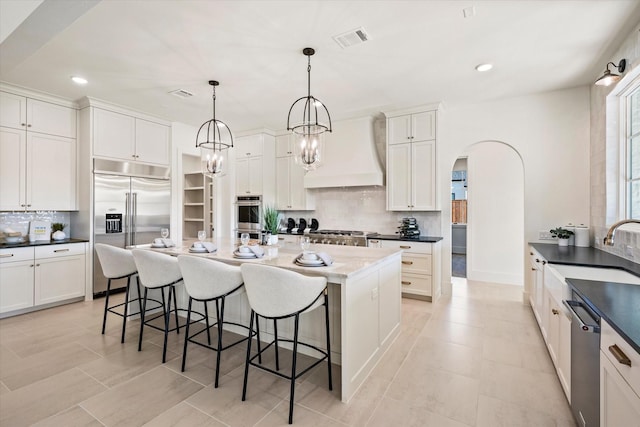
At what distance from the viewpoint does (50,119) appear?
4.17 meters

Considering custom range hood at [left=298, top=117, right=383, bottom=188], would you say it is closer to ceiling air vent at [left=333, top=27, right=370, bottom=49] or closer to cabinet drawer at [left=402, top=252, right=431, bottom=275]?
cabinet drawer at [left=402, top=252, right=431, bottom=275]

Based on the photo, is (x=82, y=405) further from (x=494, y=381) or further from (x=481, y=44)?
(x=481, y=44)

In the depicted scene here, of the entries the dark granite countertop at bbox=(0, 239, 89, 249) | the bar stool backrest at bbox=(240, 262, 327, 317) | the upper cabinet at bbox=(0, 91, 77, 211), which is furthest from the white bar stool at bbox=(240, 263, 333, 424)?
the upper cabinet at bbox=(0, 91, 77, 211)

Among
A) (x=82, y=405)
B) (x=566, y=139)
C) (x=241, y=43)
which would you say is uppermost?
(x=241, y=43)

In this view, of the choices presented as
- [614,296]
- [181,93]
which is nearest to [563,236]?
[614,296]

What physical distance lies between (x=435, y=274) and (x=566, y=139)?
7.76 ft

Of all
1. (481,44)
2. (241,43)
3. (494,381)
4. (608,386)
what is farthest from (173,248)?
(481,44)

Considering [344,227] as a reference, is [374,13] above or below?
above

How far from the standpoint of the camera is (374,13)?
2393 millimetres

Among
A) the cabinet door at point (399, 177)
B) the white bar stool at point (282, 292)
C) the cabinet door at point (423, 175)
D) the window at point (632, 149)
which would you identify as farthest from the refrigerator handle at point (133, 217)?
the window at point (632, 149)

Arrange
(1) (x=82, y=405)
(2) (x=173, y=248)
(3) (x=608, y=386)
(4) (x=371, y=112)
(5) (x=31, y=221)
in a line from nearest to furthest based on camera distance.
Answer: (3) (x=608, y=386)
(1) (x=82, y=405)
(2) (x=173, y=248)
(5) (x=31, y=221)
(4) (x=371, y=112)

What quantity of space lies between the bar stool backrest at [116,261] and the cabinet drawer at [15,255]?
4.95 ft

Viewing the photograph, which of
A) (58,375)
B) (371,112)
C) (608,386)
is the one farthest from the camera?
(371,112)

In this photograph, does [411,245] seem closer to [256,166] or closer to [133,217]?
[256,166]
